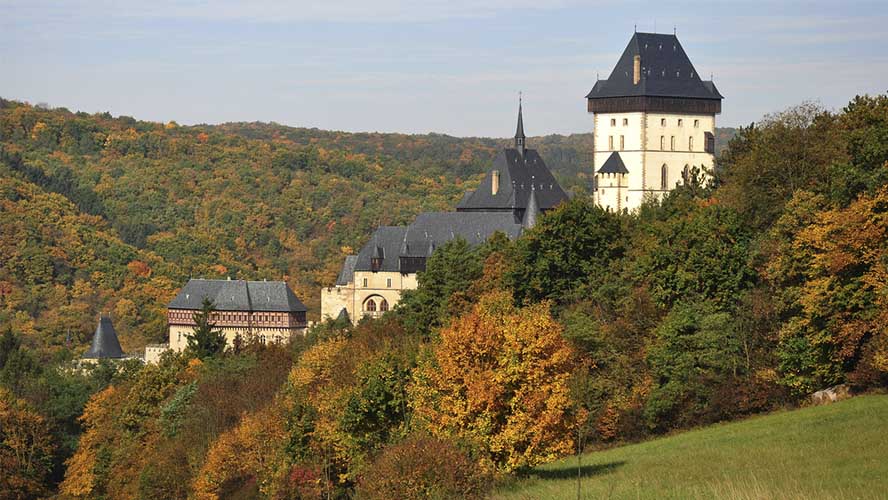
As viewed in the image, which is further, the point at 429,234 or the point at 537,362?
the point at 429,234

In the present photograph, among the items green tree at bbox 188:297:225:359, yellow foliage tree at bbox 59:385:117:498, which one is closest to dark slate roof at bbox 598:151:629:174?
green tree at bbox 188:297:225:359

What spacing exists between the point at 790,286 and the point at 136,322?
312 ft

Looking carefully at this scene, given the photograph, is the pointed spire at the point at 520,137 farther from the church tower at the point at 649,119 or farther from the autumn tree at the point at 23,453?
the autumn tree at the point at 23,453

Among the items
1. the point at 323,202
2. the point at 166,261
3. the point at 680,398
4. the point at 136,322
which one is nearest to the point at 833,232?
the point at 680,398

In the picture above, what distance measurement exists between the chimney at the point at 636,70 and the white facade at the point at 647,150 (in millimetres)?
1895

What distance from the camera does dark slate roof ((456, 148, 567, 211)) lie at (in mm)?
99438

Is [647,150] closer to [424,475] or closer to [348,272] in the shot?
[348,272]

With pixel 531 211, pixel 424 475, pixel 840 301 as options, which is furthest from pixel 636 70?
pixel 424 475

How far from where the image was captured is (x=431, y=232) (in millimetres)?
95688

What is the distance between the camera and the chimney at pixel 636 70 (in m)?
96.4

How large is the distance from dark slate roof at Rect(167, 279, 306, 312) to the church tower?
967 inches

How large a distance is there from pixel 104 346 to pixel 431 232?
2669 cm

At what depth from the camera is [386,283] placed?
9694 centimetres

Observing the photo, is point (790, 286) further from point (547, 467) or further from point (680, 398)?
point (547, 467)
